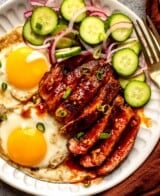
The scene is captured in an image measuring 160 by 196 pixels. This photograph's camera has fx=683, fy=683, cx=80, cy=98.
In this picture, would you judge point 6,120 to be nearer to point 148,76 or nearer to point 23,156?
point 23,156

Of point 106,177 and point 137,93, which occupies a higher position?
point 137,93

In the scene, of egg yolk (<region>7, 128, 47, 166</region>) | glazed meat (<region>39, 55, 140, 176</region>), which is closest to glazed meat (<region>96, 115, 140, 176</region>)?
glazed meat (<region>39, 55, 140, 176</region>)

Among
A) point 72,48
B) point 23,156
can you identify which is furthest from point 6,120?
point 72,48

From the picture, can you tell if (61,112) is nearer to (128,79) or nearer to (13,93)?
(13,93)

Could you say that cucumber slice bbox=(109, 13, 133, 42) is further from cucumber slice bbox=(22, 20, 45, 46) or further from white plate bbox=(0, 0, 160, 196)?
cucumber slice bbox=(22, 20, 45, 46)

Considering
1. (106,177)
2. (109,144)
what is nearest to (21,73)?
(109,144)

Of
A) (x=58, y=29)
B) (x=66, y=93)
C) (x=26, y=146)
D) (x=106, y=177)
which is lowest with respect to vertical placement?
(x=106, y=177)

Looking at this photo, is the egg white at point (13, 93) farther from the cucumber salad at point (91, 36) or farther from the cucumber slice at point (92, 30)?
the cucumber slice at point (92, 30)
